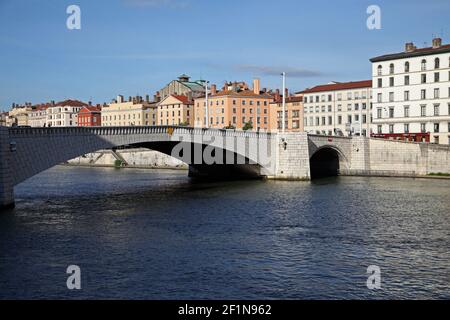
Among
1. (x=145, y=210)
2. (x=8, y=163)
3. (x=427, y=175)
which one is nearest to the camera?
(x=8, y=163)

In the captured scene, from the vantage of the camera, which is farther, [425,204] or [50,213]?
[425,204]

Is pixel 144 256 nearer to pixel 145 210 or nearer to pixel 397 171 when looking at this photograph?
pixel 145 210

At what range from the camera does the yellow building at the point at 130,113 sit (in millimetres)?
124875

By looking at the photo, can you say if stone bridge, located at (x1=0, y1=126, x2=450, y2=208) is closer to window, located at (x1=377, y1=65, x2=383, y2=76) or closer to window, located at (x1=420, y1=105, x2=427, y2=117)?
window, located at (x1=420, y1=105, x2=427, y2=117)

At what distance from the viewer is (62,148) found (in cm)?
3638

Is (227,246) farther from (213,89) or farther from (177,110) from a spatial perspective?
(177,110)

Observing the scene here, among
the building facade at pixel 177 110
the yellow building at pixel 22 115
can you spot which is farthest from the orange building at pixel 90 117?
the yellow building at pixel 22 115

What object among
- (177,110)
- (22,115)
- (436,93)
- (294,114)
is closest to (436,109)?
(436,93)

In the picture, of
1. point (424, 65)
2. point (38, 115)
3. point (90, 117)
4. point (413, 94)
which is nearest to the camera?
point (424, 65)

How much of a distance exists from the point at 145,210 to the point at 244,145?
22016 millimetres

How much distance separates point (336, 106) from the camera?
3701 inches

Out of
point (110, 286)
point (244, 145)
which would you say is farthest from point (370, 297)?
point (244, 145)

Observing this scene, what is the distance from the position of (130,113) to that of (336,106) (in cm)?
5485

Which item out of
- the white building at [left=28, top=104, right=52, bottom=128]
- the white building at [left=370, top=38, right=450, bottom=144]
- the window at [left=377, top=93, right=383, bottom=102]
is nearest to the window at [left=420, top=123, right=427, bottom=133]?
the white building at [left=370, top=38, right=450, bottom=144]
